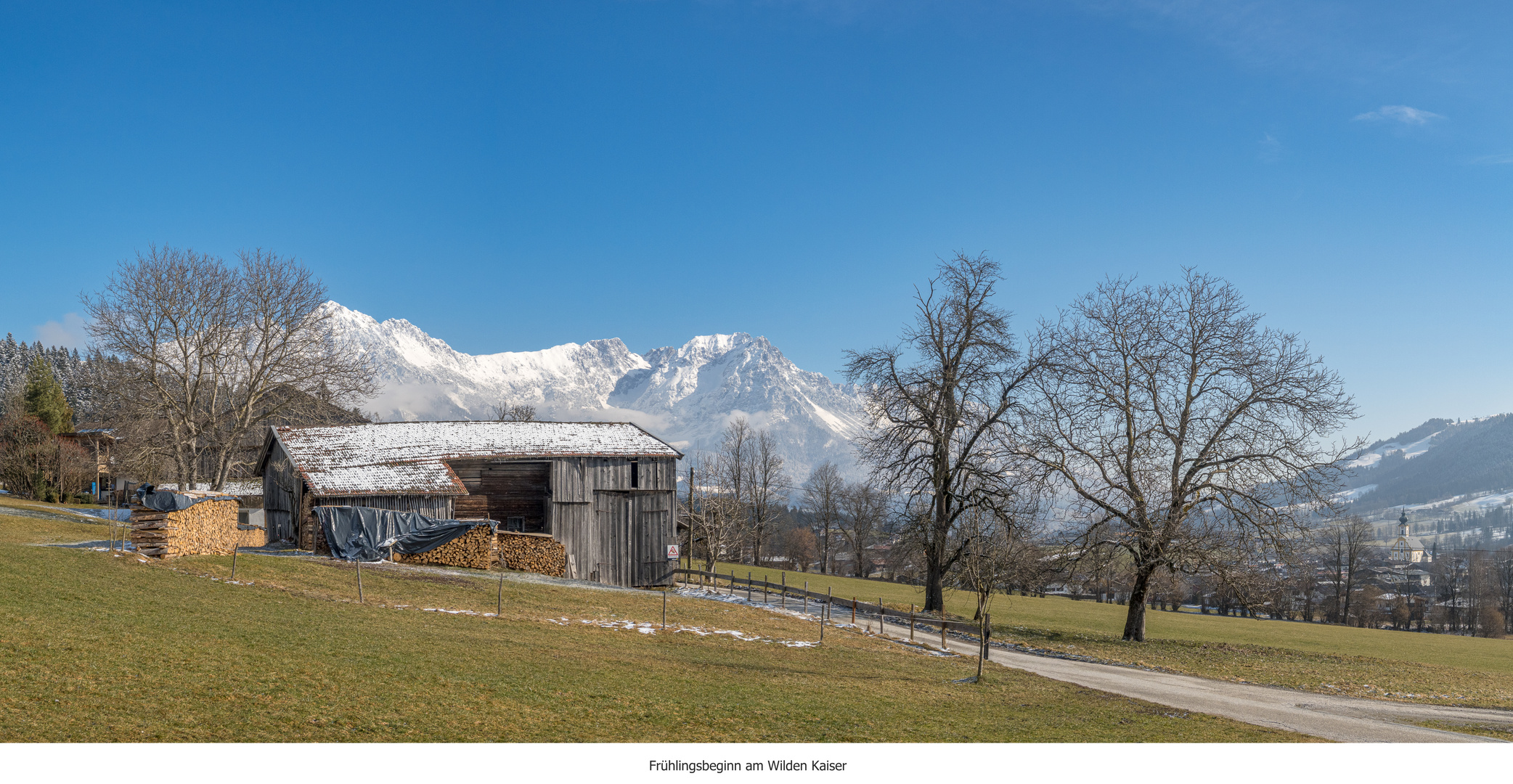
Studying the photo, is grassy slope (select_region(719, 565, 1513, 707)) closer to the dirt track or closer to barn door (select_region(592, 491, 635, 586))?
the dirt track

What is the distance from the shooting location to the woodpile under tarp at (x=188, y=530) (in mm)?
27484

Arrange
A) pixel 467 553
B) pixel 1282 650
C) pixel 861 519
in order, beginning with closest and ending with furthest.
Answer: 1. pixel 1282 650
2. pixel 467 553
3. pixel 861 519

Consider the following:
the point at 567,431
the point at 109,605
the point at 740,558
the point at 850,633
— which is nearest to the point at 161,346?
the point at 567,431

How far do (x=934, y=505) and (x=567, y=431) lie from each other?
2083 cm

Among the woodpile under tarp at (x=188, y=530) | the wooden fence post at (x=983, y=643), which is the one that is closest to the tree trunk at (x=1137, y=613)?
the wooden fence post at (x=983, y=643)

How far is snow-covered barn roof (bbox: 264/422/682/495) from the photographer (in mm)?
37906

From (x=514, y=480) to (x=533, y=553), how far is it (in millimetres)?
4601

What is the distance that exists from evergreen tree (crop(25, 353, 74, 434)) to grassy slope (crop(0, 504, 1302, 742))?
66.1 meters

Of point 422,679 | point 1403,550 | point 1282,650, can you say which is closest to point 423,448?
point 422,679

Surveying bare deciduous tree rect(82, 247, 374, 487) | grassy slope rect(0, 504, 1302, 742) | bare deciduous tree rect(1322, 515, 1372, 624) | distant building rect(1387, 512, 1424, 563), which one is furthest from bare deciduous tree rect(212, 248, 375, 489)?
distant building rect(1387, 512, 1424, 563)

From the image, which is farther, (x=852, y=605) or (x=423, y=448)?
(x=423, y=448)

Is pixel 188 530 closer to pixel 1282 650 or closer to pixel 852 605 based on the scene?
pixel 852 605

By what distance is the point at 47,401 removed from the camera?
7619cm

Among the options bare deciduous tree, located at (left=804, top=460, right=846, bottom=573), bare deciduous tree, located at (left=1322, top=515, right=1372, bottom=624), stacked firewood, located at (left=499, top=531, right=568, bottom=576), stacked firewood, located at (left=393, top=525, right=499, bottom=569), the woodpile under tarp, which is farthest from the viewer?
bare deciduous tree, located at (left=804, top=460, right=846, bottom=573)
